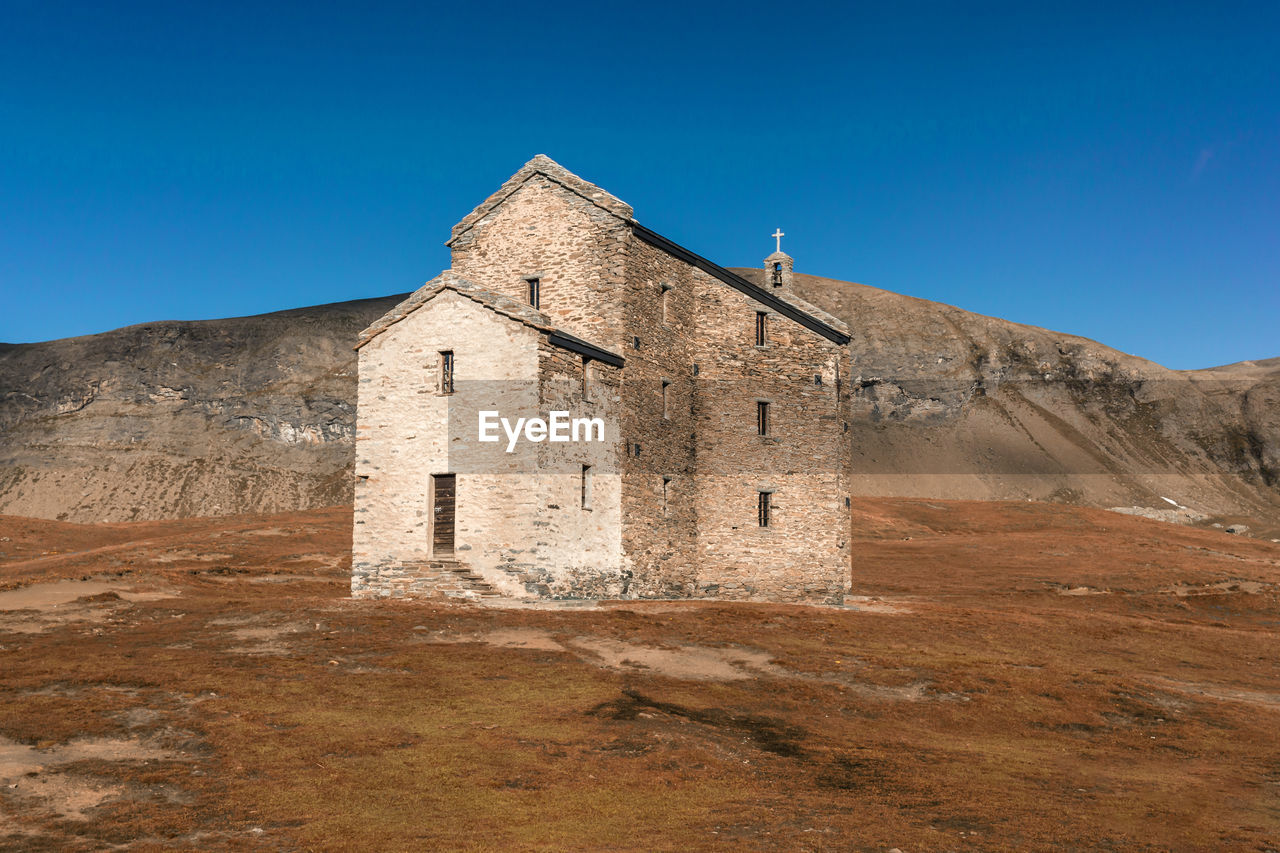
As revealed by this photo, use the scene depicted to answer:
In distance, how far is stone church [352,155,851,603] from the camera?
24.2 meters

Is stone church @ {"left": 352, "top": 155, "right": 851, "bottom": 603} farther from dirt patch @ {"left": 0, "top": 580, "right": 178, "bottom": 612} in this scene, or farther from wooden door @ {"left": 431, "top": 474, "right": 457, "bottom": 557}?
dirt patch @ {"left": 0, "top": 580, "right": 178, "bottom": 612}

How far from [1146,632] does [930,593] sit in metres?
11.5

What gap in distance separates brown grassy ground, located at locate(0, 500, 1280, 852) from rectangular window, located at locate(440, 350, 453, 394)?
18.9 feet

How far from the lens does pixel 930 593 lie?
125 ft

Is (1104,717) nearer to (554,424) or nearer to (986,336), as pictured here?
(554,424)

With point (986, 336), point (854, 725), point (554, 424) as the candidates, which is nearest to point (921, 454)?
point (986, 336)

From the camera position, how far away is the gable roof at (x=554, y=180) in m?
27.3

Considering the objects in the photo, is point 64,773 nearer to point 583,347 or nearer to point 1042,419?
point 583,347

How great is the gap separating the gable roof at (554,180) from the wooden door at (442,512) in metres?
9.04

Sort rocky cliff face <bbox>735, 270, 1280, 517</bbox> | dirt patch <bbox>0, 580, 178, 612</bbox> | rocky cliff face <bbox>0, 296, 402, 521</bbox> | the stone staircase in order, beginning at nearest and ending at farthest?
dirt patch <bbox>0, 580, 178, 612</bbox>, the stone staircase, rocky cliff face <bbox>0, 296, 402, 521</bbox>, rocky cliff face <bbox>735, 270, 1280, 517</bbox>

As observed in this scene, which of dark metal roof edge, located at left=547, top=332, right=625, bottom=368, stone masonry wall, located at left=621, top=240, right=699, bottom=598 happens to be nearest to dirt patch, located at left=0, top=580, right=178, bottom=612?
dark metal roof edge, located at left=547, top=332, right=625, bottom=368

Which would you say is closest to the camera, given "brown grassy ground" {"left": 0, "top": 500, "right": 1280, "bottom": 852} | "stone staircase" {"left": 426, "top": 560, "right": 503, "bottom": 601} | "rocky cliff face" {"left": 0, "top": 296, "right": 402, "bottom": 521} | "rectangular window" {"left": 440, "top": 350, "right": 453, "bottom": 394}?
"brown grassy ground" {"left": 0, "top": 500, "right": 1280, "bottom": 852}

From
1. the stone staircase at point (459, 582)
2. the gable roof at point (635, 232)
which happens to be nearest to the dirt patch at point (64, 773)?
the stone staircase at point (459, 582)

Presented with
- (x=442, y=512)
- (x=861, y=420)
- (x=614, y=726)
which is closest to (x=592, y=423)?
(x=442, y=512)
